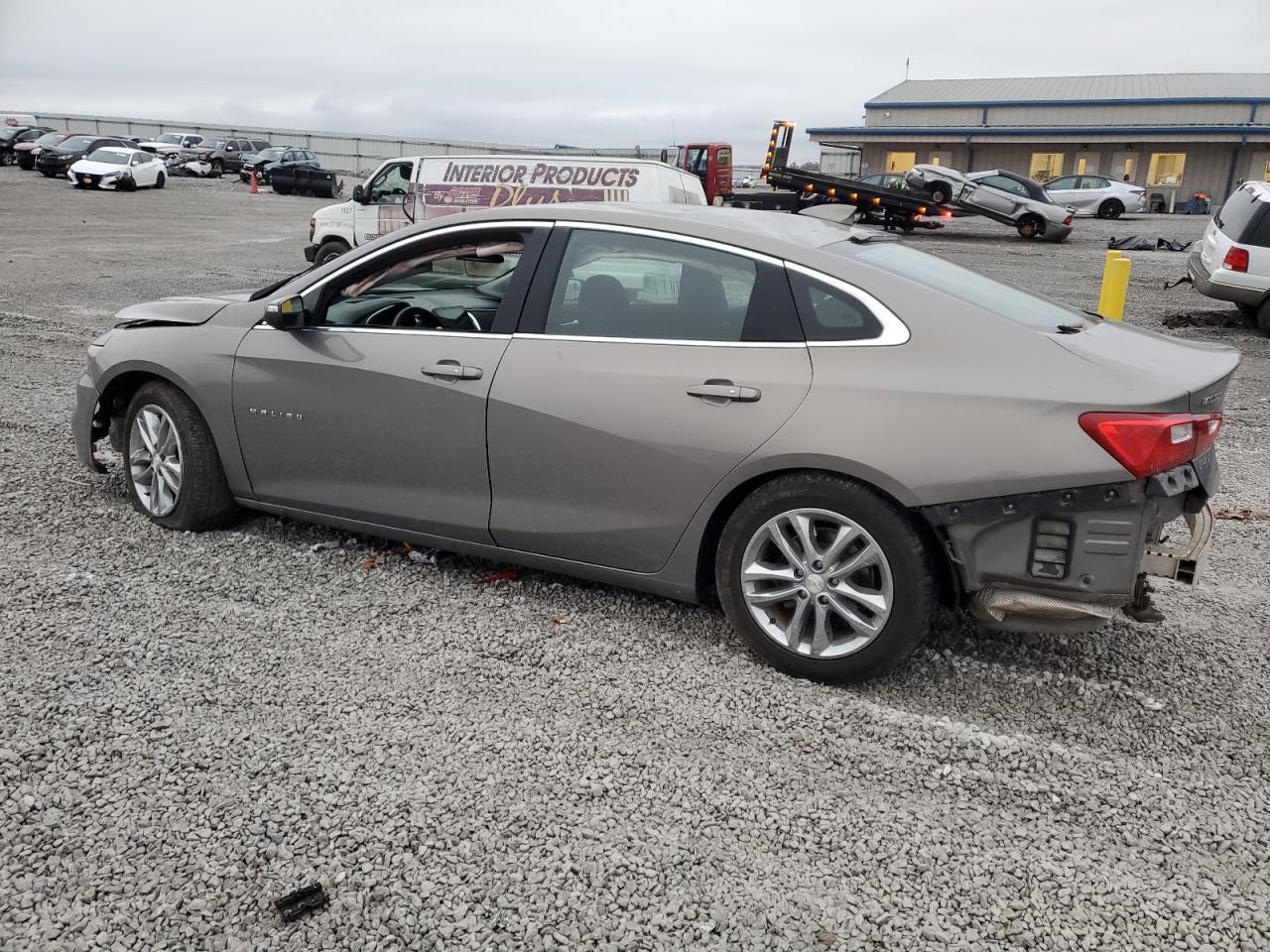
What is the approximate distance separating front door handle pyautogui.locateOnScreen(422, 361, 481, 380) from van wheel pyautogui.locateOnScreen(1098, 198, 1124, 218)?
33.1 meters

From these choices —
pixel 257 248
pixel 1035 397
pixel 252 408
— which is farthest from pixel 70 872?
pixel 257 248

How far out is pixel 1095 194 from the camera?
106ft

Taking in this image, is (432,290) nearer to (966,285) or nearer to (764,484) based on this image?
(764,484)

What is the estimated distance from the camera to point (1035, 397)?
3.20 m

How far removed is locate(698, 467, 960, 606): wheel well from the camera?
11.1 feet

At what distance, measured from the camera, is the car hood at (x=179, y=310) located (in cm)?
481

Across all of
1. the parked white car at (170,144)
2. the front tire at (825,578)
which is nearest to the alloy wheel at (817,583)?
the front tire at (825,578)

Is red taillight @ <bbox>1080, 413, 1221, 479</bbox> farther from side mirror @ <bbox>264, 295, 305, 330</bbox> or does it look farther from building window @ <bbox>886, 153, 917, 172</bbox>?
building window @ <bbox>886, 153, 917, 172</bbox>

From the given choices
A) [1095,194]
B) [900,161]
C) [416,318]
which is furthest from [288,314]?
[900,161]

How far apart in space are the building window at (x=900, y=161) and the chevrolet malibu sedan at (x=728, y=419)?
161 ft

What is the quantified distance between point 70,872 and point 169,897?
29cm

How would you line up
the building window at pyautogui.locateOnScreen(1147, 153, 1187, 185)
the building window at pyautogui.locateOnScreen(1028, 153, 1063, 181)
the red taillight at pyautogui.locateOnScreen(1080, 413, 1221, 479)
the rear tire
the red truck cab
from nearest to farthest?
1. the red taillight at pyautogui.locateOnScreen(1080, 413, 1221, 479)
2. the rear tire
3. the red truck cab
4. the building window at pyautogui.locateOnScreen(1147, 153, 1187, 185)
5. the building window at pyautogui.locateOnScreen(1028, 153, 1063, 181)

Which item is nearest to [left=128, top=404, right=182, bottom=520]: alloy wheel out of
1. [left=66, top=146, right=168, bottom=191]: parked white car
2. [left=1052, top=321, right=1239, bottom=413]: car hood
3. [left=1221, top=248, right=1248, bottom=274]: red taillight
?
[left=1052, top=321, right=1239, bottom=413]: car hood

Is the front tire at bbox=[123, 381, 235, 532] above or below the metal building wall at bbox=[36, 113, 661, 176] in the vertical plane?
below
